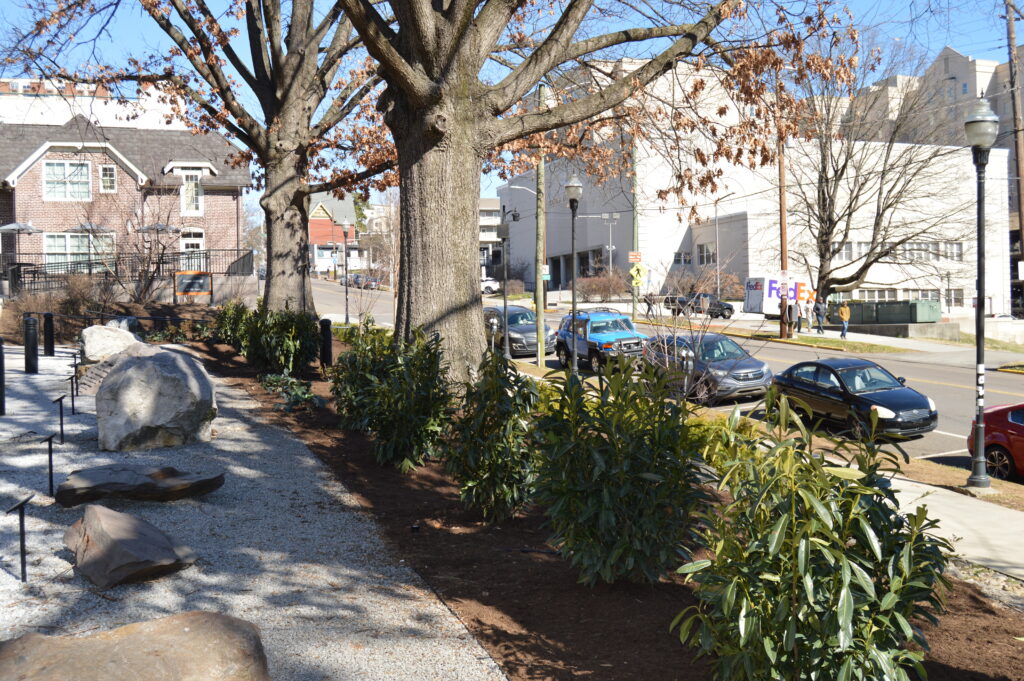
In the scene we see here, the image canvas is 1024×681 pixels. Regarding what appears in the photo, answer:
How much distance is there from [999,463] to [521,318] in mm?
18640

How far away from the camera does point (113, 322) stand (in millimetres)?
21266

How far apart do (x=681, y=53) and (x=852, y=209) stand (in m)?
31.5

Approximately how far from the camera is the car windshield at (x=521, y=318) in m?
29.5

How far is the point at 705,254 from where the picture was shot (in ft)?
190

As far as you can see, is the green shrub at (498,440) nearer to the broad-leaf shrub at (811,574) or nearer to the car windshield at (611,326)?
the broad-leaf shrub at (811,574)

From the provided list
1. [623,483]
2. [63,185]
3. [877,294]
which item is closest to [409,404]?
[623,483]

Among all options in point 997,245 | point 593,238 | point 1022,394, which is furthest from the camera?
point 593,238

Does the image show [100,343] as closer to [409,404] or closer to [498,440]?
[409,404]

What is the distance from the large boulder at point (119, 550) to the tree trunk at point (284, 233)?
12192 mm

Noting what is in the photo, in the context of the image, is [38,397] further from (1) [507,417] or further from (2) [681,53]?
(2) [681,53]

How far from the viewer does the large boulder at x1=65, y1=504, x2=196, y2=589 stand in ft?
18.0

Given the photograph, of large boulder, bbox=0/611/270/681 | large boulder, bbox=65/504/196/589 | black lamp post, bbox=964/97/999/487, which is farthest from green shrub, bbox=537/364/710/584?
black lamp post, bbox=964/97/999/487

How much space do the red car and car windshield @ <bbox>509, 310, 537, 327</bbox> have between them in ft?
58.4

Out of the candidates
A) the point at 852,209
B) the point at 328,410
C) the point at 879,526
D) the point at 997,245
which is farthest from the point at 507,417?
the point at 997,245
